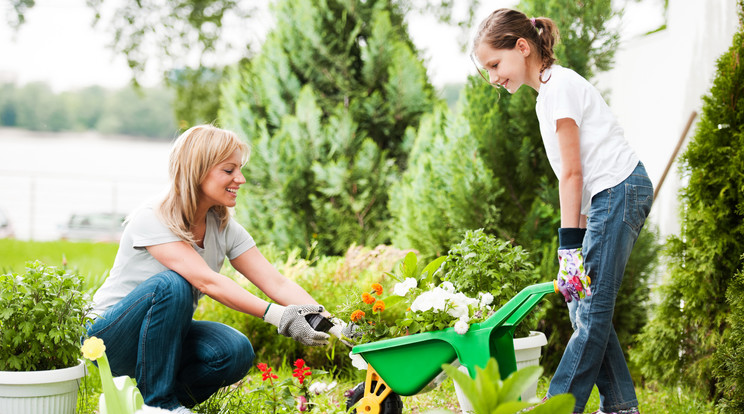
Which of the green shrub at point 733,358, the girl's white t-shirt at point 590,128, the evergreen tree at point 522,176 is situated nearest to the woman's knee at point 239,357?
the girl's white t-shirt at point 590,128

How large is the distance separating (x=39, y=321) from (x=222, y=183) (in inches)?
30.1

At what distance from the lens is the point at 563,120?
2061 mm

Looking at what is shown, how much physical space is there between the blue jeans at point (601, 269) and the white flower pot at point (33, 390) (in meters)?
1.66

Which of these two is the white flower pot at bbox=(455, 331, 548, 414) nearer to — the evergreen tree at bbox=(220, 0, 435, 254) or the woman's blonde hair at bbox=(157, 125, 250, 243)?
the woman's blonde hair at bbox=(157, 125, 250, 243)

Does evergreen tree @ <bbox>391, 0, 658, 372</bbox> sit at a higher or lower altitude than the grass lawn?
higher

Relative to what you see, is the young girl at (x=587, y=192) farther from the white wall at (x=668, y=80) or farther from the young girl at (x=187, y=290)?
the white wall at (x=668, y=80)

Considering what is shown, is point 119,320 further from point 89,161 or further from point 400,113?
point 89,161

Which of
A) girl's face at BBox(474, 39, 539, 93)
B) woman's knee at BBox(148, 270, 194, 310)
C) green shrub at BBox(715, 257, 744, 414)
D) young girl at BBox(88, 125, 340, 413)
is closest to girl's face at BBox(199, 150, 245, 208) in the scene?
young girl at BBox(88, 125, 340, 413)

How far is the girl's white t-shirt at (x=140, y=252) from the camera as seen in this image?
7.28ft

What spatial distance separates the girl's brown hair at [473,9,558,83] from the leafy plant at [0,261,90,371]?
5.60 ft

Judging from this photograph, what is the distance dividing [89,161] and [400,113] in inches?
1147

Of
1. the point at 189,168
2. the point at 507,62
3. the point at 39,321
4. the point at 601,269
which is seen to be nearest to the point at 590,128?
the point at 507,62

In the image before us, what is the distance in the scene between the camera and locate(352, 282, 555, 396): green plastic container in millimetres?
1716

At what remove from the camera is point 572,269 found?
1.91m
